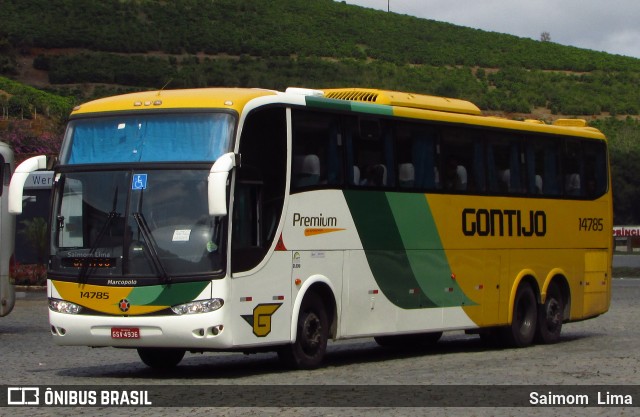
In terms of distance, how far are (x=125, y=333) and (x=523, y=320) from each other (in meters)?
8.00

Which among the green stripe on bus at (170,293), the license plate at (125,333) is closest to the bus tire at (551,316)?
the green stripe on bus at (170,293)

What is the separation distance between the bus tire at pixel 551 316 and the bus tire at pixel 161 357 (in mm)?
6789

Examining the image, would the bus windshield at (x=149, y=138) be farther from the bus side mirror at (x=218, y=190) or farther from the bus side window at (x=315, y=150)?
the bus side window at (x=315, y=150)

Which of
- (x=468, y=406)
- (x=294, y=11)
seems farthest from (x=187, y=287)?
(x=294, y=11)

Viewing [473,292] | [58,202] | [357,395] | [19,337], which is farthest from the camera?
[19,337]

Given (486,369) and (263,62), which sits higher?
(263,62)

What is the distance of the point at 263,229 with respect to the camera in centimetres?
1495

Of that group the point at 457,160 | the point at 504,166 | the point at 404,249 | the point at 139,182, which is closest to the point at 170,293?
the point at 139,182

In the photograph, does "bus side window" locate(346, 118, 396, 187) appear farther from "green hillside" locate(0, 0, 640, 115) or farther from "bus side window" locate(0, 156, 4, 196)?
"green hillside" locate(0, 0, 640, 115)

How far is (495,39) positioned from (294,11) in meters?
19.1

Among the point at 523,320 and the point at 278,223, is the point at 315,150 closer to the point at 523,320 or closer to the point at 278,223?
the point at 278,223

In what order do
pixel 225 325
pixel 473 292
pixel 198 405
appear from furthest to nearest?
pixel 473 292 < pixel 225 325 < pixel 198 405

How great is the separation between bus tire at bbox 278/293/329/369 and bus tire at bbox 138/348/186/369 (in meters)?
1.44

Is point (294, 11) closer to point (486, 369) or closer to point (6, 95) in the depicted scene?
point (6, 95)
